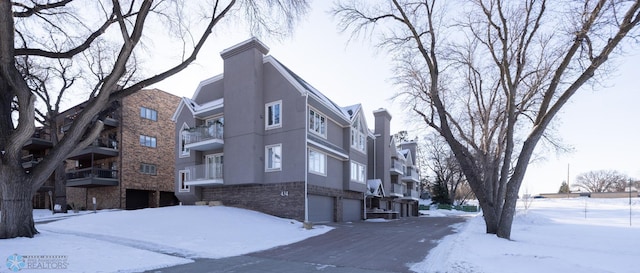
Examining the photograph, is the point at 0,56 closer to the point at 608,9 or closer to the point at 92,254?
the point at 92,254

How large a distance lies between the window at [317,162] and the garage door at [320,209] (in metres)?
1.46

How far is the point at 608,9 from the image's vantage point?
11.5 metres

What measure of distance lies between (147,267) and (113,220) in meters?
9.12

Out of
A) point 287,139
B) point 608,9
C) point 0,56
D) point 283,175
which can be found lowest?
point 283,175

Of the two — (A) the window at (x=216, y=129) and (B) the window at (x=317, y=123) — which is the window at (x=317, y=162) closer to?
(B) the window at (x=317, y=123)

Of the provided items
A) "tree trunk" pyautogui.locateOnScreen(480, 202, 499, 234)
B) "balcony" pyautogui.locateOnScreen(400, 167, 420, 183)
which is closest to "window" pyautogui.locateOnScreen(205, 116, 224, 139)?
"tree trunk" pyautogui.locateOnScreen(480, 202, 499, 234)

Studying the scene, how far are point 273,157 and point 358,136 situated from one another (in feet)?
29.9

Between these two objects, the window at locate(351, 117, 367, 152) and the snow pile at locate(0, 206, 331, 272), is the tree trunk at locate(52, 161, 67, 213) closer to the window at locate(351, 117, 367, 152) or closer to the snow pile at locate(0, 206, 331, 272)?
the snow pile at locate(0, 206, 331, 272)

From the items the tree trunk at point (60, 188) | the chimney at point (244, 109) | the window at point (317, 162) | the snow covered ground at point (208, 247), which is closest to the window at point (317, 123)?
the window at point (317, 162)

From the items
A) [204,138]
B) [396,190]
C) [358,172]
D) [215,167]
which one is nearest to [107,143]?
[204,138]

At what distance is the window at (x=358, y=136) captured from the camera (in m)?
27.8

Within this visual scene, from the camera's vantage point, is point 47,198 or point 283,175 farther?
point 47,198

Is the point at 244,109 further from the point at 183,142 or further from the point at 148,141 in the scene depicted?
the point at 148,141

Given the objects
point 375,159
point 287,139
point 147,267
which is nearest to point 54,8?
point 147,267
